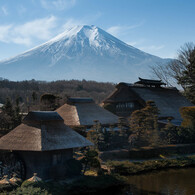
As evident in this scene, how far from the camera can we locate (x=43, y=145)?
17.2m

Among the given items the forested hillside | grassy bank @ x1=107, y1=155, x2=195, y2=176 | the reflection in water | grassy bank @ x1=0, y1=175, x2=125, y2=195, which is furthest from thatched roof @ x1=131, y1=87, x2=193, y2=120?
grassy bank @ x1=0, y1=175, x2=125, y2=195

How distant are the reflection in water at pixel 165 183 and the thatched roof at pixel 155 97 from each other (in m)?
15.4

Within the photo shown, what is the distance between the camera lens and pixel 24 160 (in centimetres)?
1845

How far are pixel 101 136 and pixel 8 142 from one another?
10.9 metres

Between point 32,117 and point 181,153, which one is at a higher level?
point 32,117

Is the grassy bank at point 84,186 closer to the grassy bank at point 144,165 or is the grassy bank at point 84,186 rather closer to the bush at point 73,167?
the bush at point 73,167

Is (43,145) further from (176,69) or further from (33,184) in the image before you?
(176,69)

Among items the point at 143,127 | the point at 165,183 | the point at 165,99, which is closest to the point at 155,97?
the point at 165,99

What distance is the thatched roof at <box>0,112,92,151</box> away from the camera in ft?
57.3

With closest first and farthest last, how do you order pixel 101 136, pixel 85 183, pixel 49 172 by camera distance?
pixel 85 183, pixel 49 172, pixel 101 136

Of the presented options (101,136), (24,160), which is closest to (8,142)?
(24,160)

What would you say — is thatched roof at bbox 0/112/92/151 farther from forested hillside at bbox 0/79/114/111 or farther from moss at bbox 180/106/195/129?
forested hillside at bbox 0/79/114/111

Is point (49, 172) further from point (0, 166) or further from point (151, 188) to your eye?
point (151, 188)

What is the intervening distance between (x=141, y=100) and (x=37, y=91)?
4099 centimetres
